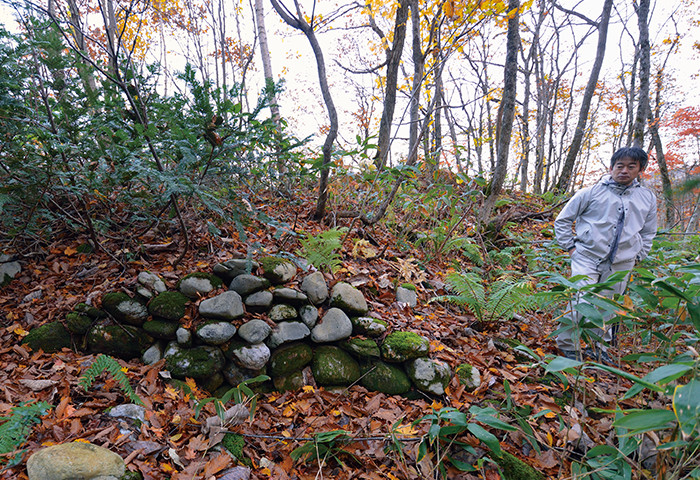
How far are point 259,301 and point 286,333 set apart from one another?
14.0 inches

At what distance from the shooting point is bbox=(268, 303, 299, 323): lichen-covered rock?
Result: 109 inches

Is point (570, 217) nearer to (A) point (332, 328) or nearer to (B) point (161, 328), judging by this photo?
(A) point (332, 328)

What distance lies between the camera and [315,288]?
2.94 metres

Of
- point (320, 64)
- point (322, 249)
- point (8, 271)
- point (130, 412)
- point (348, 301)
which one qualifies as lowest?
point (130, 412)

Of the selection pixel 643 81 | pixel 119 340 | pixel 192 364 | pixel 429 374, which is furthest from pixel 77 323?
pixel 643 81

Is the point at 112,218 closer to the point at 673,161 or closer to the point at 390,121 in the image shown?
the point at 390,121

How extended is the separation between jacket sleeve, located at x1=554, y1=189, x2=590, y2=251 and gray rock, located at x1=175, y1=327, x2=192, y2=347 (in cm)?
352

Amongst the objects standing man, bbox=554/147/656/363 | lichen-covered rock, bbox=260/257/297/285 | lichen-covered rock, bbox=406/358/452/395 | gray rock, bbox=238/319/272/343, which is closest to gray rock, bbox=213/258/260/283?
lichen-covered rock, bbox=260/257/297/285

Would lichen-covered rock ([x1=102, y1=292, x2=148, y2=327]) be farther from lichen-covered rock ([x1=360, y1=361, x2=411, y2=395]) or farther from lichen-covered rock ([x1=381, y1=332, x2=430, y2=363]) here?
lichen-covered rock ([x1=381, y1=332, x2=430, y2=363])

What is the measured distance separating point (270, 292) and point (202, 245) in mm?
970

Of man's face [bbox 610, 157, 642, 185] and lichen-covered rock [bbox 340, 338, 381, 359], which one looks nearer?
lichen-covered rock [bbox 340, 338, 381, 359]

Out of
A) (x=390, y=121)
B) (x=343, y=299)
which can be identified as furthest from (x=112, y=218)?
(x=390, y=121)

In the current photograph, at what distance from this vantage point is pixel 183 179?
2.21 m

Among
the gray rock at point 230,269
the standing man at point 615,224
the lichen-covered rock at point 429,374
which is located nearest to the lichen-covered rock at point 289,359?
the gray rock at point 230,269
